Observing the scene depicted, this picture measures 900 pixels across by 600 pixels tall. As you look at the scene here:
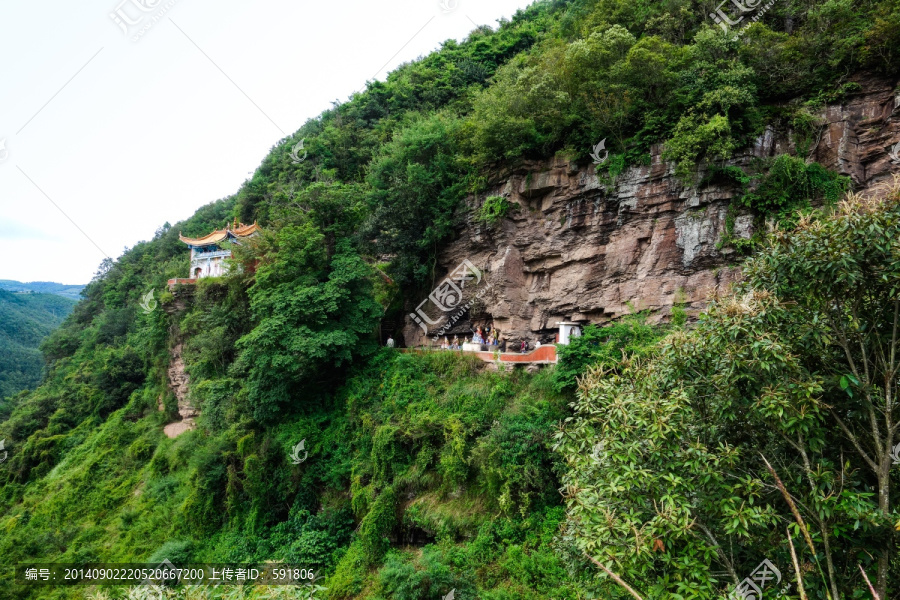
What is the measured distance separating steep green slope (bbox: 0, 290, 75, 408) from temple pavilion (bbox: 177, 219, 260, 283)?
20.3m

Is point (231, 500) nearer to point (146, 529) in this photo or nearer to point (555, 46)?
point (146, 529)

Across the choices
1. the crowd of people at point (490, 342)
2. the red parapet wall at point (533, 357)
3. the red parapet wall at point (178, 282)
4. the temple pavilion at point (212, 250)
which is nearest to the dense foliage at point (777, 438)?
the red parapet wall at point (533, 357)

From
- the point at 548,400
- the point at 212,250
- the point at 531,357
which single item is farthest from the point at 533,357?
the point at 212,250

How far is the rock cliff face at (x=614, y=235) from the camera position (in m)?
11.3

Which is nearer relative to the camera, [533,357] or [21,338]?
[533,357]

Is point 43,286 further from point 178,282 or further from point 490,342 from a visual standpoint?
point 490,342

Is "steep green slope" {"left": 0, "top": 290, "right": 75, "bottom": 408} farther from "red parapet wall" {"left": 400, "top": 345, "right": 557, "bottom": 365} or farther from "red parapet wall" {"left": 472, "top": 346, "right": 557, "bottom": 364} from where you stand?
"red parapet wall" {"left": 472, "top": 346, "right": 557, "bottom": 364}

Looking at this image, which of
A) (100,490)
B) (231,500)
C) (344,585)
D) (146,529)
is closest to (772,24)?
(344,585)

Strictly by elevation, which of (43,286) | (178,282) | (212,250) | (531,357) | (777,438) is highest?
(43,286)

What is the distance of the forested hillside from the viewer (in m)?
4.64

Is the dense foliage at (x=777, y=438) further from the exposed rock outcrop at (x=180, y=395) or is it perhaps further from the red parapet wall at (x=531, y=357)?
the exposed rock outcrop at (x=180, y=395)

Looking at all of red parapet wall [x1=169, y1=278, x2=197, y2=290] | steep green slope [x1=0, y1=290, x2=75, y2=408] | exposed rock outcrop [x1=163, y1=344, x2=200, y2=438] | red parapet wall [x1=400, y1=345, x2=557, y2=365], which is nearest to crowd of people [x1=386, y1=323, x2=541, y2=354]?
red parapet wall [x1=400, y1=345, x2=557, y2=365]

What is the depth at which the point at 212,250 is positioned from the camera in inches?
1010

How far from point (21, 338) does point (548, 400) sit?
200ft
